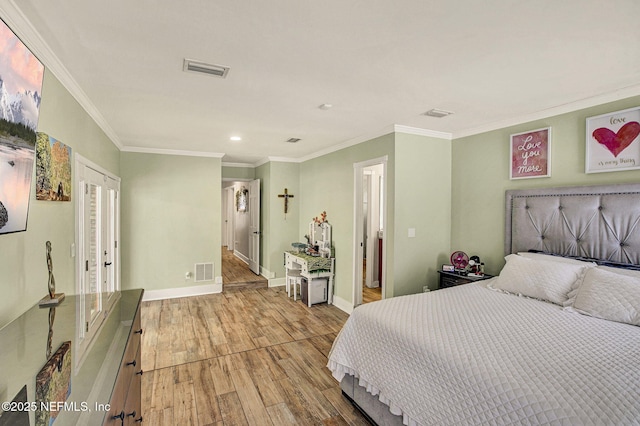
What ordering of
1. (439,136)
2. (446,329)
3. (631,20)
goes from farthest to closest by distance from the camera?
(439,136) < (446,329) < (631,20)

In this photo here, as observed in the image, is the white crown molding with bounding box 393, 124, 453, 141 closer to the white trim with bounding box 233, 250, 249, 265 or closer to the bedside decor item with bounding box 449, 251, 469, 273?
the bedside decor item with bounding box 449, 251, 469, 273

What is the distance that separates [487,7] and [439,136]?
2508 mm

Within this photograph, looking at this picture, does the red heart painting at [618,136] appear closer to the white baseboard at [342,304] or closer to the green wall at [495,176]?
the green wall at [495,176]

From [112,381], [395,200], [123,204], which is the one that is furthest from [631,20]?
[123,204]

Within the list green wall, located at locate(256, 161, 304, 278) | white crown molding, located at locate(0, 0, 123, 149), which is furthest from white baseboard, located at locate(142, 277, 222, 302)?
white crown molding, located at locate(0, 0, 123, 149)

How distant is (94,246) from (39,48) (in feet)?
6.65

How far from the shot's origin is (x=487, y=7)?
1466mm

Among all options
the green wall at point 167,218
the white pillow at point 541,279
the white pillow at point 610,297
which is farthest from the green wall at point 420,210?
the green wall at point 167,218

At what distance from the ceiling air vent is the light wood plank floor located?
98.0 inches

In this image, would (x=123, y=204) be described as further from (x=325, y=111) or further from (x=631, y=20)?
(x=631, y=20)

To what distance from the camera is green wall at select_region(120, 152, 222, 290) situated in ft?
16.0

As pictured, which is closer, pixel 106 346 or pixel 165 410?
pixel 106 346

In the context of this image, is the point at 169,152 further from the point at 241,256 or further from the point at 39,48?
the point at 241,256

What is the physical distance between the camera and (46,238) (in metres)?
1.92
